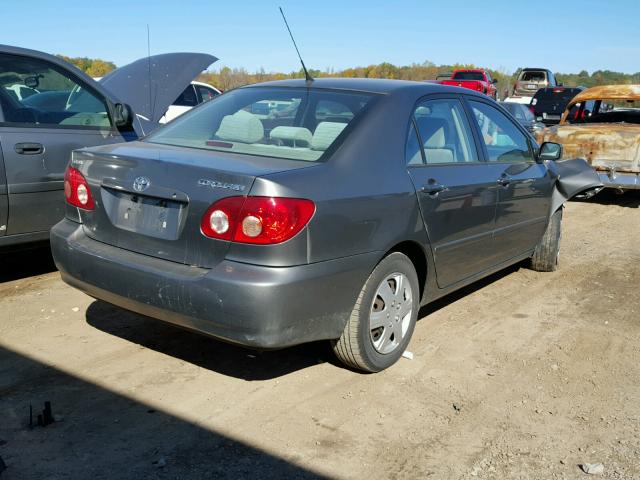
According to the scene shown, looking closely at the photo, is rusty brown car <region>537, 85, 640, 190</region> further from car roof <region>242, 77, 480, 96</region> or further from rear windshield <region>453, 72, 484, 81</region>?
rear windshield <region>453, 72, 484, 81</region>

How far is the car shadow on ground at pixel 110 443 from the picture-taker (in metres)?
2.87

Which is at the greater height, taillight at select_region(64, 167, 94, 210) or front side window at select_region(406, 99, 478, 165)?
front side window at select_region(406, 99, 478, 165)

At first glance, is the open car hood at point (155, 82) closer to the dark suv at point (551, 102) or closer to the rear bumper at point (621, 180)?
the rear bumper at point (621, 180)

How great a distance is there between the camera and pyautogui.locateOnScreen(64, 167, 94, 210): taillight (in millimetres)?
3762

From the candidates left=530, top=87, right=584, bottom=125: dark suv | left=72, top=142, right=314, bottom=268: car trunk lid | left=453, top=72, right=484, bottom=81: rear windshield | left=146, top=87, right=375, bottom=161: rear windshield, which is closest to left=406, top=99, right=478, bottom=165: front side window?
left=146, top=87, right=375, bottom=161: rear windshield

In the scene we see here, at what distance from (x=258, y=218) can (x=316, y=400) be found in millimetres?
1073

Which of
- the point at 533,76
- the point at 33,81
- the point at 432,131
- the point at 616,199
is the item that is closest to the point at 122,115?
the point at 33,81

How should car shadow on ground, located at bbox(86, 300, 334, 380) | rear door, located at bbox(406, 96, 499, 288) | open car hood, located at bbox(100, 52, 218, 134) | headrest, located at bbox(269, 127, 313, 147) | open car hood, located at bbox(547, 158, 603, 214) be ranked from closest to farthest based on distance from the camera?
1. headrest, located at bbox(269, 127, 313, 147)
2. car shadow on ground, located at bbox(86, 300, 334, 380)
3. rear door, located at bbox(406, 96, 499, 288)
4. open car hood, located at bbox(547, 158, 603, 214)
5. open car hood, located at bbox(100, 52, 218, 134)

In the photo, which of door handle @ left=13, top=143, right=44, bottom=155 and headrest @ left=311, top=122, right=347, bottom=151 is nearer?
headrest @ left=311, top=122, right=347, bottom=151

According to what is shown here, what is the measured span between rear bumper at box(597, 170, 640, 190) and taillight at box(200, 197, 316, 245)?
7.69 metres

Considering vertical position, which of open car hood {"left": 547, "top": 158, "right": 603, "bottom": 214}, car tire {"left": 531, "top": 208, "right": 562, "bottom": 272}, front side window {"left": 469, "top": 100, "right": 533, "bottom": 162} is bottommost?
car tire {"left": 531, "top": 208, "right": 562, "bottom": 272}

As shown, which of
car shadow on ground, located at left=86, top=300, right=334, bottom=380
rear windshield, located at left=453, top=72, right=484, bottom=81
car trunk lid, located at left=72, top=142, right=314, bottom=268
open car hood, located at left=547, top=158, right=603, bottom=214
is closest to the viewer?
car trunk lid, located at left=72, top=142, right=314, bottom=268

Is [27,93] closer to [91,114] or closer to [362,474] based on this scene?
[91,114]

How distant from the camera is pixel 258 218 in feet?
10.3
